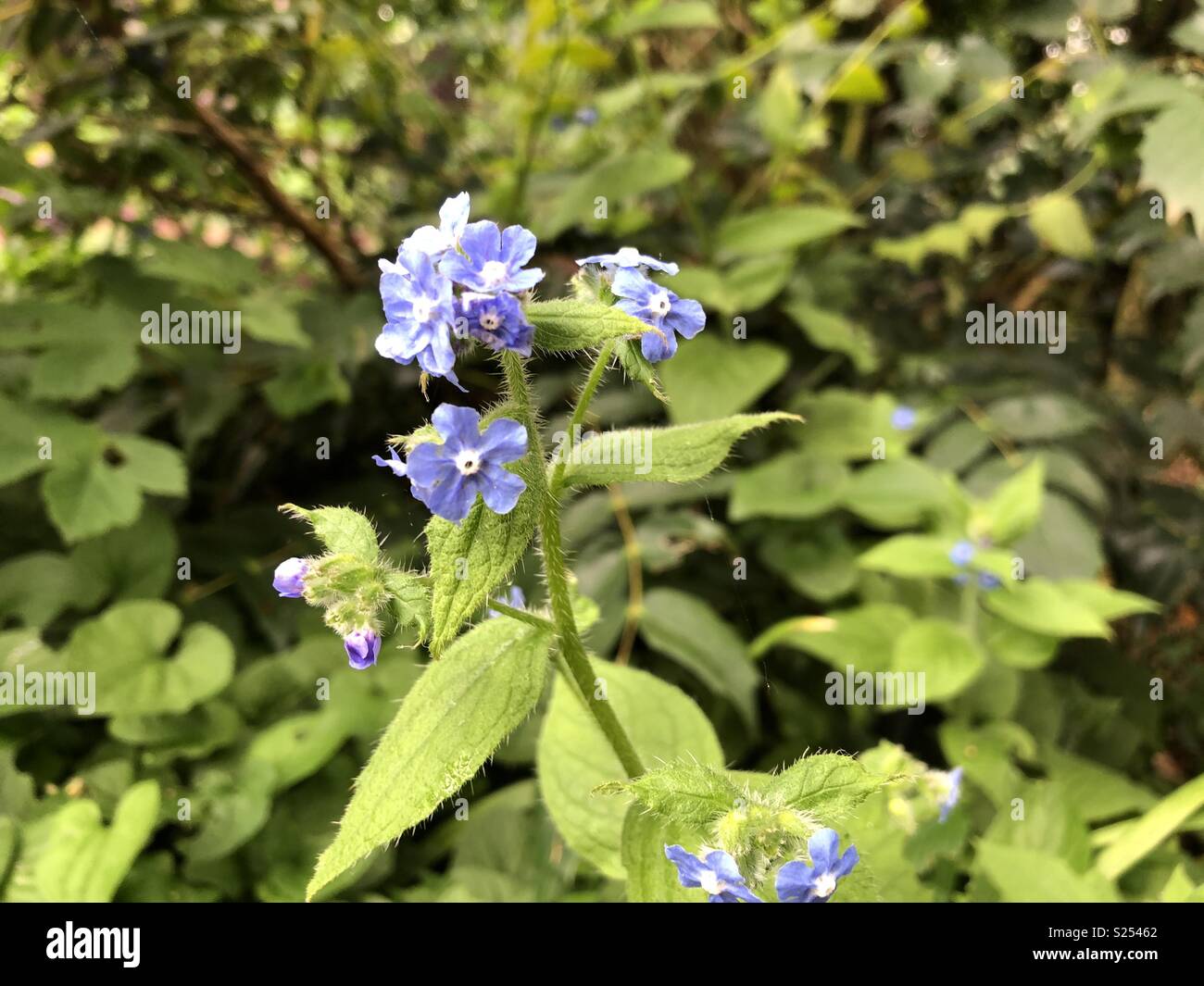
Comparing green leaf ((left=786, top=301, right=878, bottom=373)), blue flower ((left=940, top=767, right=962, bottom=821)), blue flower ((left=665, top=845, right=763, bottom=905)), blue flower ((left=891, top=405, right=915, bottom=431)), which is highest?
green leaf ((left=786, top=301, right=878, bottom=373))

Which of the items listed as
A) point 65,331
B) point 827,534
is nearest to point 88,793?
point 65,331

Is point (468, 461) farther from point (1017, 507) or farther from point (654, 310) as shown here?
point (1017, 507)

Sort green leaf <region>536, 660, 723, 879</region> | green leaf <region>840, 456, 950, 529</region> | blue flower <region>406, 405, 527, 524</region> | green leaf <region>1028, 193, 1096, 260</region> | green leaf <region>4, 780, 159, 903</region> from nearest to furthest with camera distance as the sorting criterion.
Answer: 1. blue flower <region>406, 405, 527, 524</region>
2. green leaf <region>536, 660, 723, 879</region>
3. green leaf <region>4, 780, 159, 903</region>
4. green leaf <region>840, 456, 950, 529</region>
5. green leaf <region>1028, 193, 1096, 260</region>

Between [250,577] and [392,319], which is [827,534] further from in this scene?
[392,319]

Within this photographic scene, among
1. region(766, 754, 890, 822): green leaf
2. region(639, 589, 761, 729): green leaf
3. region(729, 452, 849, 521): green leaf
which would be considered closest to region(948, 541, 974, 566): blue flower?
region(729, 452, 849, 521): green leaf

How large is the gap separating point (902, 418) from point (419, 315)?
4.87 feet

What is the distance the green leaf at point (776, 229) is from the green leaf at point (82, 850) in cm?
148

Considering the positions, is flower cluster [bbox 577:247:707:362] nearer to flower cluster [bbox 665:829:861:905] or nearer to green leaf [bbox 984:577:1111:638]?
flower cluster [bbox 665:829:861:905]

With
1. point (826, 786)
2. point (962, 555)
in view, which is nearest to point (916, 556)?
point (962, 555)

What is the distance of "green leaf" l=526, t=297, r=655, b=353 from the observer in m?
0.59

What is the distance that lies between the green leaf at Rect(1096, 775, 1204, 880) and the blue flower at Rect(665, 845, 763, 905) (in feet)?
2.51

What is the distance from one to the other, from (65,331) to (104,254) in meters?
0.23

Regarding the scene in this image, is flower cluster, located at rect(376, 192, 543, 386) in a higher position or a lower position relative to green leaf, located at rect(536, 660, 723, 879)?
higher

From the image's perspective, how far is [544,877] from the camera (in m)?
1.25
